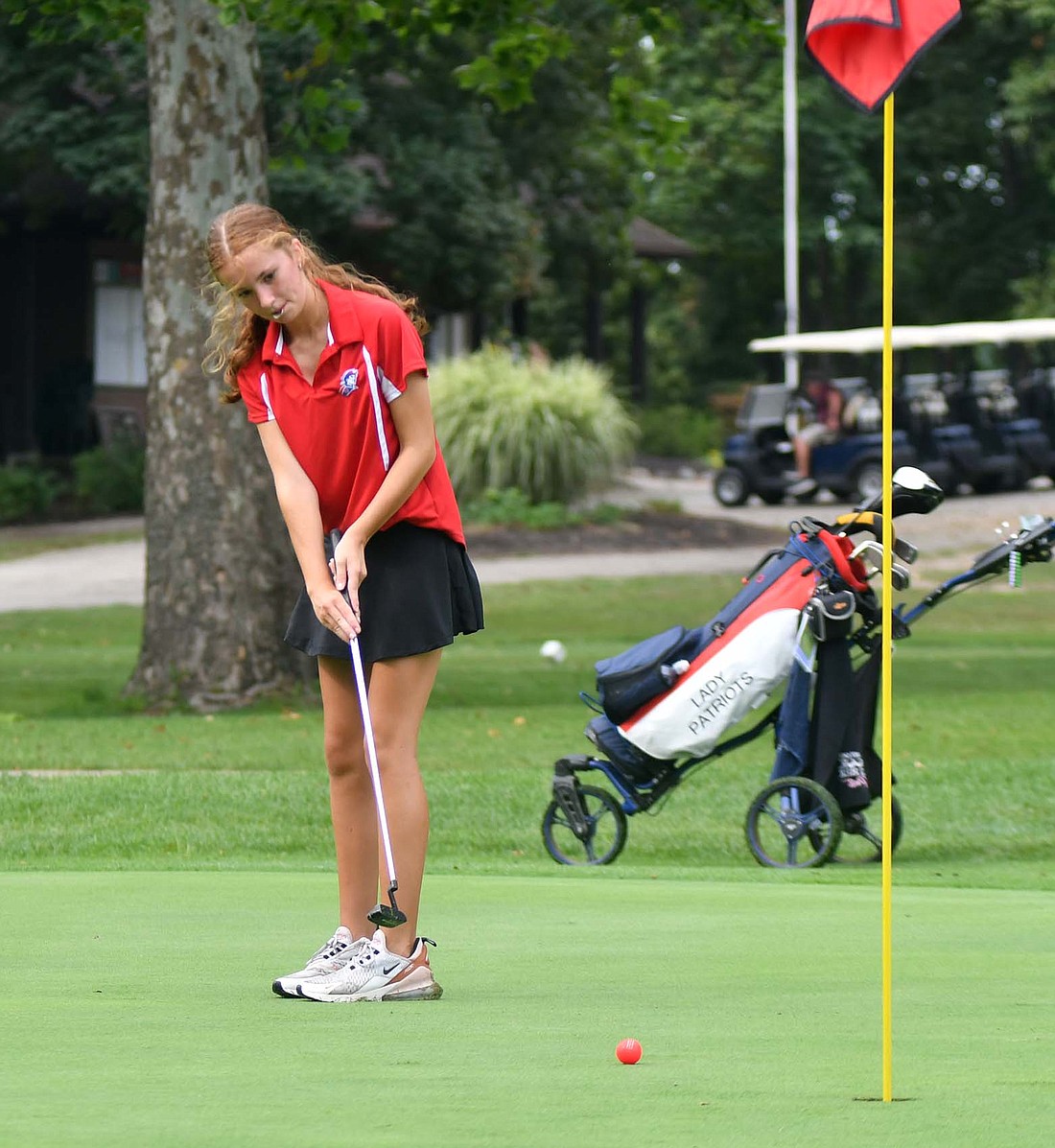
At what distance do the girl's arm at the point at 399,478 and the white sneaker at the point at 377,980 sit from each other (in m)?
0.80

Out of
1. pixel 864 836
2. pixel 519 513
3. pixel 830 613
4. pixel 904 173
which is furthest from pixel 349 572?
pixel 904 173

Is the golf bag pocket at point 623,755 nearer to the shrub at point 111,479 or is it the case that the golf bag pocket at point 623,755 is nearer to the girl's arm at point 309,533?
the girl's arm at point 309,533

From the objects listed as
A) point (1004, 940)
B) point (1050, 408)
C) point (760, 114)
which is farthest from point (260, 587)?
point (760, 114)

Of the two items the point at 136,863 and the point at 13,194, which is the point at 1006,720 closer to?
the point at 136,863

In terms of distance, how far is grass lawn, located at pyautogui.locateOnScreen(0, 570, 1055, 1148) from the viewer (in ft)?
12.2

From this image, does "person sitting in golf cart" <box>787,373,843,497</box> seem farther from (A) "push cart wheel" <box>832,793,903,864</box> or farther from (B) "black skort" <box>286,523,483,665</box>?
(B) "black skort" <box>286,523,483,665</box>

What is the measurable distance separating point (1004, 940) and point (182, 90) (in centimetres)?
969

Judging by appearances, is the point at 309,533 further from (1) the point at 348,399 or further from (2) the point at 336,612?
(1) the point at 348,399

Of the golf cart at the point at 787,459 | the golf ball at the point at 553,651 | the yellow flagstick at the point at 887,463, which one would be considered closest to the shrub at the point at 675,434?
the golf cart at the point at 787,459

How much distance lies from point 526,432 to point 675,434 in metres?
17.0

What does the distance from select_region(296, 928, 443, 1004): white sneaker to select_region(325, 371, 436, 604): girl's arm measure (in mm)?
803

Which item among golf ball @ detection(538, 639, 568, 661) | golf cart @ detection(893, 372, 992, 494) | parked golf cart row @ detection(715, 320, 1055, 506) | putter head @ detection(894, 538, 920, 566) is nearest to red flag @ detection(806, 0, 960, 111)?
putter head @ detection(894, 538, 920, 566)

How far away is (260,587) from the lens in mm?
14391

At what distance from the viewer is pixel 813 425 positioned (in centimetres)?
3441
